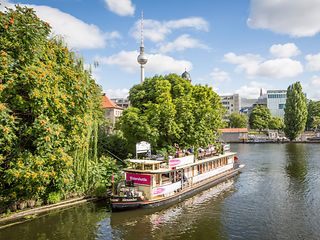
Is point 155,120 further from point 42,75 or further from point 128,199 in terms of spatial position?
point 42,75

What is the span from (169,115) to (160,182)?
40.2 feet

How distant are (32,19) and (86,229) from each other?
641 inches

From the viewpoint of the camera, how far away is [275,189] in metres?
37.5

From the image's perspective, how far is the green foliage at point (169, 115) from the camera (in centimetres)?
4166

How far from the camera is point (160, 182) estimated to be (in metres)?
31.5

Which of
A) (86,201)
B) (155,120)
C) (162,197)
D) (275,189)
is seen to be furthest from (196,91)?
(86,201)

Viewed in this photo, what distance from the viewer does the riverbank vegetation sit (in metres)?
21.5

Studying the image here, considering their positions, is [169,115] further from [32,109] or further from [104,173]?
[32,109]

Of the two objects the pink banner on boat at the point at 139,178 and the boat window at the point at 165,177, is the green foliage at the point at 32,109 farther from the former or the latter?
the boat window at the point at 165,177

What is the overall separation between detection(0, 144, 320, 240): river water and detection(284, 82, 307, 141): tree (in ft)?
249

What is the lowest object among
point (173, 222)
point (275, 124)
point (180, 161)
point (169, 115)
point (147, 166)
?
point (173, 222)

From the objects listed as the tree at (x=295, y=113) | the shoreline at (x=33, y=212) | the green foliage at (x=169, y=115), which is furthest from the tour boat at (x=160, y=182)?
the tree at (x=295, y=113)

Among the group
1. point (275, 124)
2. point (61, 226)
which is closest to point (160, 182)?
point (61, 226)

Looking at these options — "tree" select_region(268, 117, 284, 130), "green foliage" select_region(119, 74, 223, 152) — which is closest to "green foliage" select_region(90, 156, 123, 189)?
"green foliage" select_region(119, 74, 223, 152)
